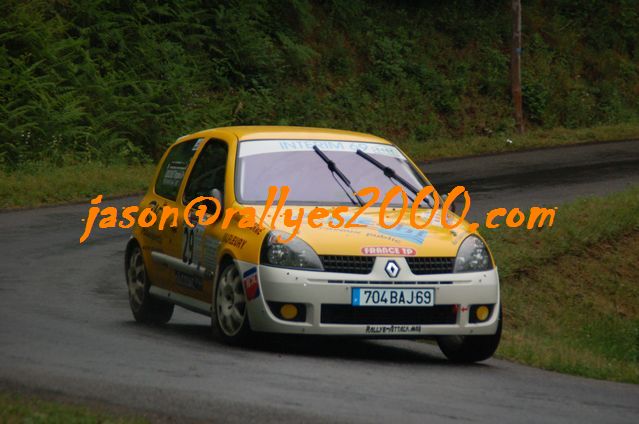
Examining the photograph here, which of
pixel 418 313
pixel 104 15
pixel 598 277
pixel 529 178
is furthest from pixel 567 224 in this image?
pixel 104 15

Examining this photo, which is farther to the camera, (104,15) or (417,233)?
(104,15)

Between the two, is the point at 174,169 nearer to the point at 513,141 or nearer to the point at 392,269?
the point at 392,269

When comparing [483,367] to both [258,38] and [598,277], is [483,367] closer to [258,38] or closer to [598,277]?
[598,277]

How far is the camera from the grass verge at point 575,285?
41.0ft

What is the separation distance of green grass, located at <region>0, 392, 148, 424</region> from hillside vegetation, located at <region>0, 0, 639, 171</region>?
17720 mm

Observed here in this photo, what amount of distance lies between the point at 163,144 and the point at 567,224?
12.2m

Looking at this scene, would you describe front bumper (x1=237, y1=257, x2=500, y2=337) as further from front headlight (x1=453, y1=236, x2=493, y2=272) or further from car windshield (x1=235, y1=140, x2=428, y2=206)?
car windshield (x1=235, y1=140, x2=428, y2=206)

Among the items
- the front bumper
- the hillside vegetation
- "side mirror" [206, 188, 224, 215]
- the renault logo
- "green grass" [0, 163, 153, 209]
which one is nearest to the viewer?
the front bumper

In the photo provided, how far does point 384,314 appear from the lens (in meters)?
9.30

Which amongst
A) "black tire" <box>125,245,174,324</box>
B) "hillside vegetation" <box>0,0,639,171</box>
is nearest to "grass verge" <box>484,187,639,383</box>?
"black tire" <box>125,245,174,324</box>

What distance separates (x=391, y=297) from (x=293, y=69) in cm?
2519

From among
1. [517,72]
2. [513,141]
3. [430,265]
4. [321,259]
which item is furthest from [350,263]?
[517,72]

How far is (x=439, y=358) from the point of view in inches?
398

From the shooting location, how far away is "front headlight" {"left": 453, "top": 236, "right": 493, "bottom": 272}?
9523 mm
